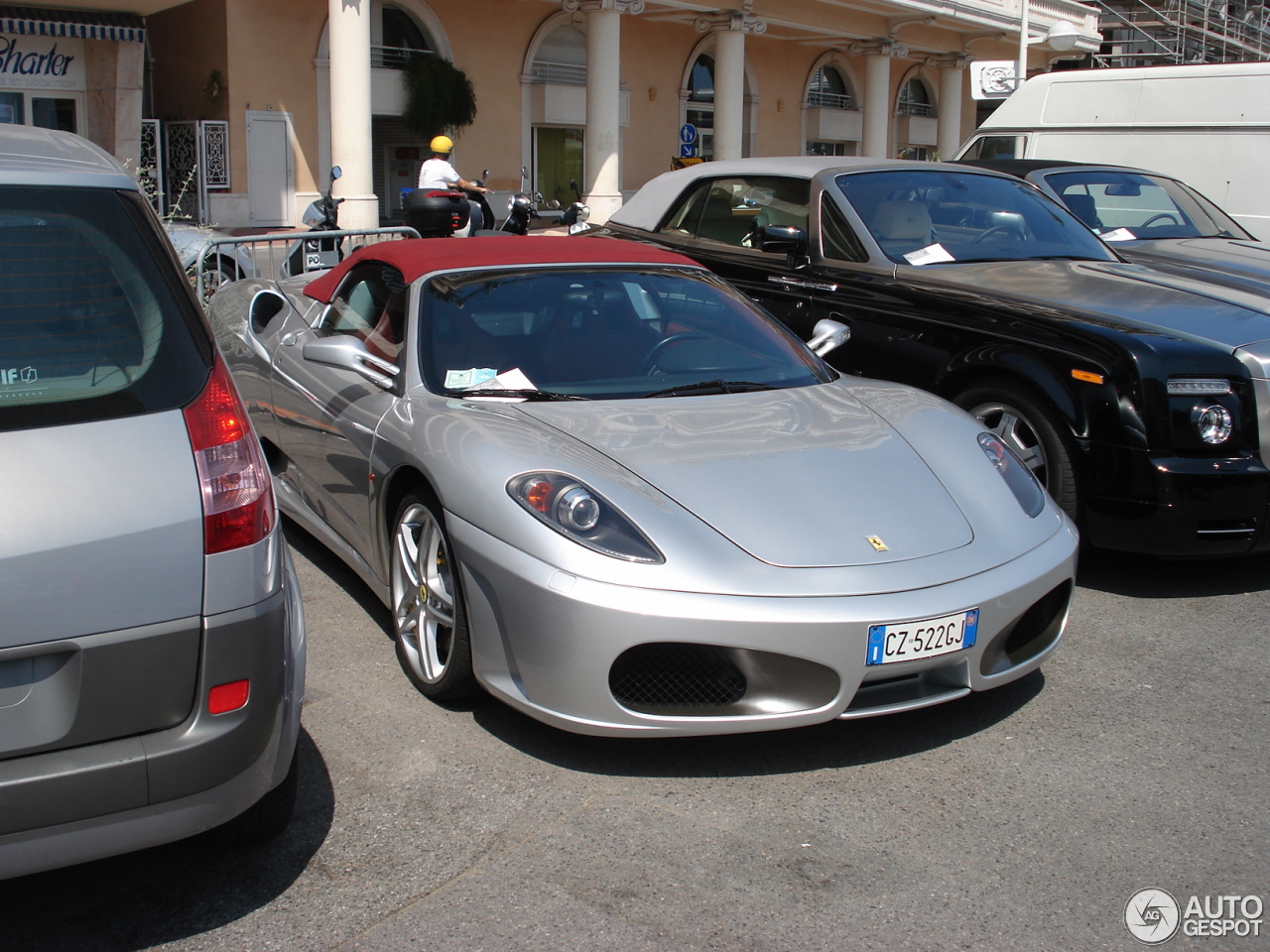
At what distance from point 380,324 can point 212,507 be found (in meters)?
2.18

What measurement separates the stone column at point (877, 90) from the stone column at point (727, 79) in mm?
4907

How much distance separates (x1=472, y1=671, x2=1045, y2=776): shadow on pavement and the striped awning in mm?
16390

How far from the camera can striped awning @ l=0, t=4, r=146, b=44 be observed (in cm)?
1638

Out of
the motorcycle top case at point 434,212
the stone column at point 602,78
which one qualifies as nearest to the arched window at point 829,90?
the stone column at point 602,78

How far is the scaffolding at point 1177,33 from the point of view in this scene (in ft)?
126

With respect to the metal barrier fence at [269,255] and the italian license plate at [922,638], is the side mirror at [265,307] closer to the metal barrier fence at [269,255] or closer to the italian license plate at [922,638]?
the metal barrier fence at [269,255]

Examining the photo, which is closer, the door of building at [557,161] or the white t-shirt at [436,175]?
the white t-shirt at [436,175]

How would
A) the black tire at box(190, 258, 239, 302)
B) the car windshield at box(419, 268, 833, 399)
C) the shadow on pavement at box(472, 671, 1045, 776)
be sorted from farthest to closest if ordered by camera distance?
the black tire at box(190, 258, 239, 302) → the car windshield at box(419, 268, 833, 399) → the shadow on pavement at box(472, 671, 1045, 776)

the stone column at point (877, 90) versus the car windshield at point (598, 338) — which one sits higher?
the stone column at point (877, 90)

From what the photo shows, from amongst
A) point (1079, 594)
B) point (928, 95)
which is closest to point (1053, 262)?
point (1079, 594)

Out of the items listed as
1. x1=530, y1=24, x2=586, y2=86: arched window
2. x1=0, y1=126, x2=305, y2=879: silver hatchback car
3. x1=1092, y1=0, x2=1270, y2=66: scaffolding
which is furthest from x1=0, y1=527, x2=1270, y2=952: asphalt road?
x1=1092, y1=0, x2=1270, y2=66: scaffolding

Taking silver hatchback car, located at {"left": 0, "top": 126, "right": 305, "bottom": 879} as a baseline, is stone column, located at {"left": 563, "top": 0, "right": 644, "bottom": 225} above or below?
above

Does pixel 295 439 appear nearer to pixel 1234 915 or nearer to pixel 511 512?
pixel 511 512

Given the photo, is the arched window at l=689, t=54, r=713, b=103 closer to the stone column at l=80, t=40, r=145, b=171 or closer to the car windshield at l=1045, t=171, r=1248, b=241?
the stone column at l=80, t=40, r=145, b=171
